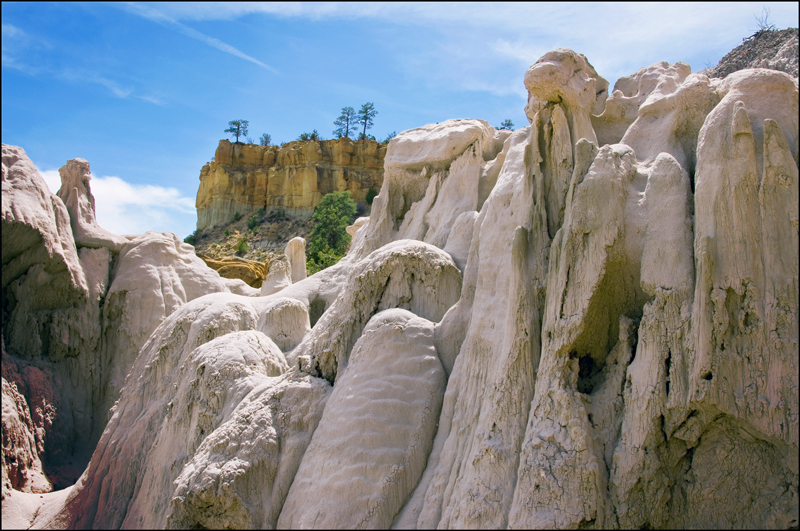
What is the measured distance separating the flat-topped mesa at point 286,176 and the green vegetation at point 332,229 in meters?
7.97

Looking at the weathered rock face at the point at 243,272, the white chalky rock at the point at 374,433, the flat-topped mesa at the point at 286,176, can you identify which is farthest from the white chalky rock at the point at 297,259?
the flat-topped mesa at the point at 286,176

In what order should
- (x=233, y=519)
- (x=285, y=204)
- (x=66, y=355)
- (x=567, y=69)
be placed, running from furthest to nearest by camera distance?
(x=285, y=204) → (x=66, y=355) → (x=567, y=69) → (x=233, y=519)

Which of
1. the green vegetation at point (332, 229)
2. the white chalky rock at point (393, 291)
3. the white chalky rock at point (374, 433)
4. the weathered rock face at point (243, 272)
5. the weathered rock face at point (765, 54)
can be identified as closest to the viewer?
the white chalky rock at point (374, 433)

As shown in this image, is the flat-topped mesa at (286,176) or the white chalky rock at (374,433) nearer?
the white chalky rock at (374,433)

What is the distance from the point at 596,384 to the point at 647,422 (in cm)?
81

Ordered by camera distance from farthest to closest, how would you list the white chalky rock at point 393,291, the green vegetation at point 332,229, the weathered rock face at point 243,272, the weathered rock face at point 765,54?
the green vegetation at point 332,229
the weathered rock face at point 243,272
the white chalky rock at point 393,291
the weathered rock face at point 765,54

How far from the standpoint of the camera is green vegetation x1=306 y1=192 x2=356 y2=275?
1437 inches

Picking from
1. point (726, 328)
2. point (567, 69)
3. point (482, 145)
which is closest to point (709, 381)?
point (726, 328)

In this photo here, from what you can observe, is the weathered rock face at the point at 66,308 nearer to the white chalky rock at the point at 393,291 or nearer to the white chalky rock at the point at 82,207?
the white chalky rock at the point at 82,207

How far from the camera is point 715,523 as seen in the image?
612cm

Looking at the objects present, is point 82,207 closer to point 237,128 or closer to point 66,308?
point 66,308

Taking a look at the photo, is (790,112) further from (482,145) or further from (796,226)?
(482,145)

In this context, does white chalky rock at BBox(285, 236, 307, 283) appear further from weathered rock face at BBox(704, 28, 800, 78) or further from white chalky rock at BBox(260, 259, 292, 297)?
weathered rock face at BBox(704, 28, 800, 78)

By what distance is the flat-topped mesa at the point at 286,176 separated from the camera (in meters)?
51.2
